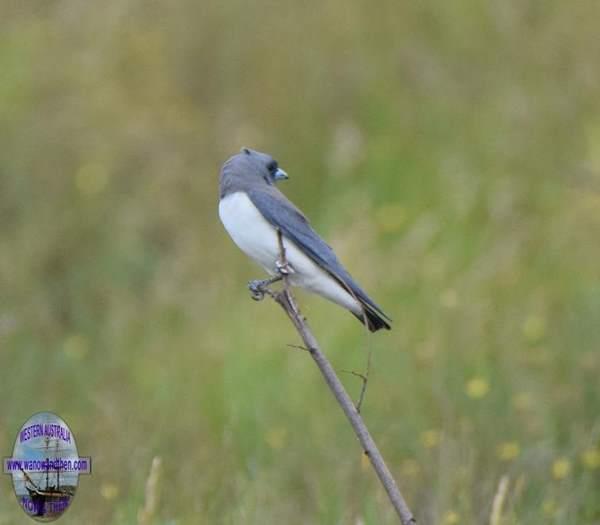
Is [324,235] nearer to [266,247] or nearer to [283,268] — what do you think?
[266,247]

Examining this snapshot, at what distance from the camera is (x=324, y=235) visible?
6844 millimetres

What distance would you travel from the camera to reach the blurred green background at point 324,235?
4.64m

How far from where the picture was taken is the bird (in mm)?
3225

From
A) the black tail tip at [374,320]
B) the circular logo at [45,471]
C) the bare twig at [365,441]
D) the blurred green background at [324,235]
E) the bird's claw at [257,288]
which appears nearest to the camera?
the bare twig at [365,441]

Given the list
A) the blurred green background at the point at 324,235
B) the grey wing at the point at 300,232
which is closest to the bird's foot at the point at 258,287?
the grey wing at the point at 300,232

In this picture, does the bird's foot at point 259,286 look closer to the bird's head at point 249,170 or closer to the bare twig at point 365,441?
the bird's head at point 249,170

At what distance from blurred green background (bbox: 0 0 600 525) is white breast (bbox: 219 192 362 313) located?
0.63 m

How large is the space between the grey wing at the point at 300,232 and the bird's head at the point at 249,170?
0.05 m

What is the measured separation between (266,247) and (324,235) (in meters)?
3.62

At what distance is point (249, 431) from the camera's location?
498 cm

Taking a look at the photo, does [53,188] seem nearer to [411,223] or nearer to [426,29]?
[411,223]

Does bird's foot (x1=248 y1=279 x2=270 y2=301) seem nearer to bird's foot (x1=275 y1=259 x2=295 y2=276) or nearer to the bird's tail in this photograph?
bird's foot (x1=275 y1=259 x2=295 y2=276)

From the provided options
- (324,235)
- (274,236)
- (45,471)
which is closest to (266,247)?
(274,236)

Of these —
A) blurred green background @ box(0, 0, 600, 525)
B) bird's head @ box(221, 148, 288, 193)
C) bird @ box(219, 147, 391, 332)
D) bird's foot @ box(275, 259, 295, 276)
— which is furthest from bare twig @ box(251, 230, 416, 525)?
blurred green background @ box(0, 0, 600, 525)
